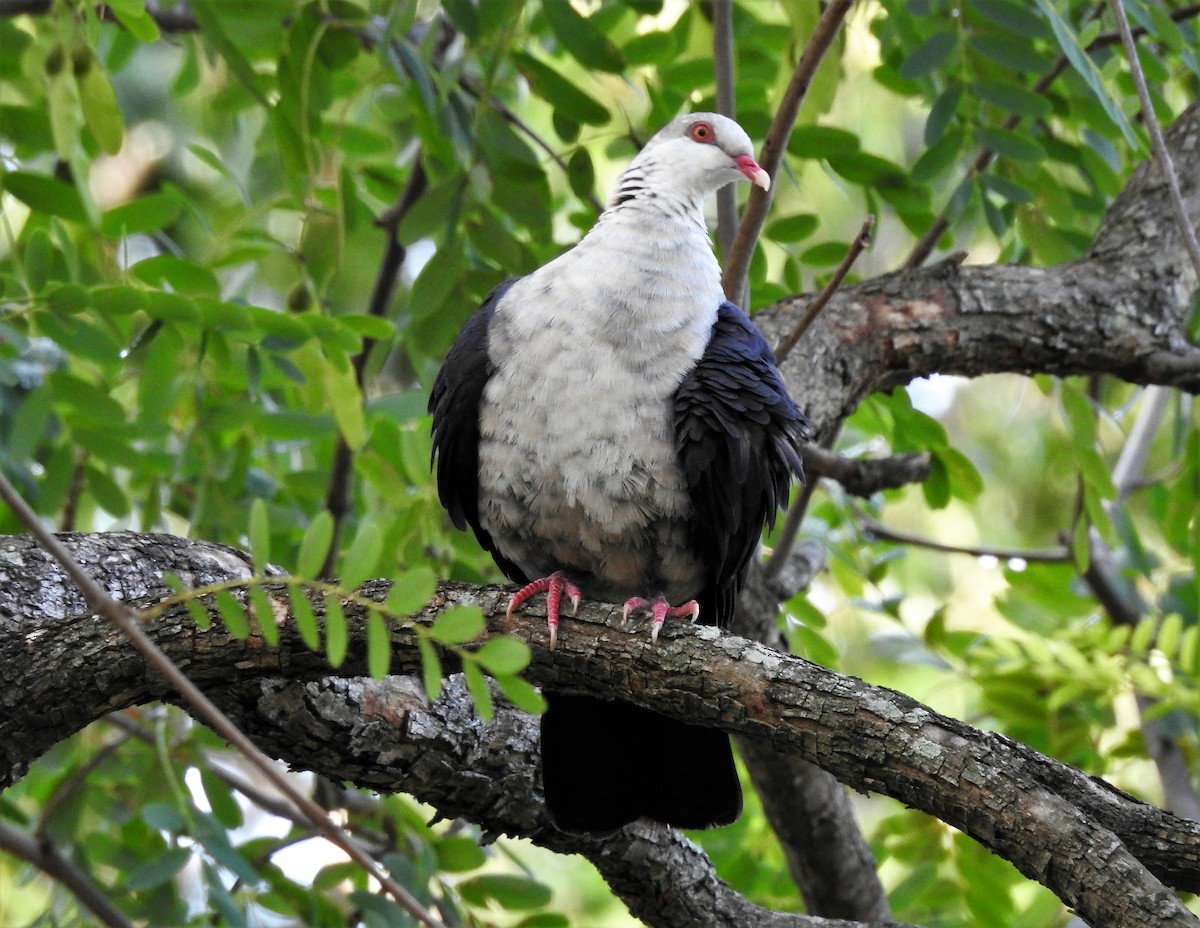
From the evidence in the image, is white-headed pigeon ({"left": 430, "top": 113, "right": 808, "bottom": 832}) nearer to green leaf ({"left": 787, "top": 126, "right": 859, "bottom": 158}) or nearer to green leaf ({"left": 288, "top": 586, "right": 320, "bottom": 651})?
green leaf ({"left": 787, "top": 126, "right": 859, "bottom": 158})

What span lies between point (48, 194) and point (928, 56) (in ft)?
7.28

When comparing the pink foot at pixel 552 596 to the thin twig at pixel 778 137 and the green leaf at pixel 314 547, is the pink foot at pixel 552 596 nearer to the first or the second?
the green leaf at pixel 314 547

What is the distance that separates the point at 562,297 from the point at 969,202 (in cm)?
120

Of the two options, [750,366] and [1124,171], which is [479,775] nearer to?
[750,366]

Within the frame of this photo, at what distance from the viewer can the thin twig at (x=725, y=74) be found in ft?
10.7

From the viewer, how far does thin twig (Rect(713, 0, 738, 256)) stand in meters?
3.27

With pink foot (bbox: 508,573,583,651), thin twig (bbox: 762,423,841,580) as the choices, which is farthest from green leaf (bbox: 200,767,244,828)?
thin twig (bbox: 762,423,841,580)

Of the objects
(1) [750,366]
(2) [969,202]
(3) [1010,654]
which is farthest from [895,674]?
(1) [750,366]

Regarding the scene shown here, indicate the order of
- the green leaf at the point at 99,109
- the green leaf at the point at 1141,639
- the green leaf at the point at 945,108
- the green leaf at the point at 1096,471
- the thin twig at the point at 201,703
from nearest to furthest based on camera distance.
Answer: the thin twig at the point at 201,703
the green leaf at the point at 99,109
the green leaf at the point at 945,108
the green leaf at the point at 1096,471
the green leaf at the point at 1141,639

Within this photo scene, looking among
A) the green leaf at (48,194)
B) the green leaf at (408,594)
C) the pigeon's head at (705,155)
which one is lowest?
the green leaf at (408,594)

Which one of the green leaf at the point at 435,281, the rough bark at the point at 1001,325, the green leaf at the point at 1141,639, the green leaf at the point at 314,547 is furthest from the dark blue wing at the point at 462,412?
the green leaf at the point at 1141,639

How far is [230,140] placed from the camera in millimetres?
4801

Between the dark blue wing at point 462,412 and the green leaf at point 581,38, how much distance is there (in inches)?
27.2

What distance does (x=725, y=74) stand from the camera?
3.34 metres
